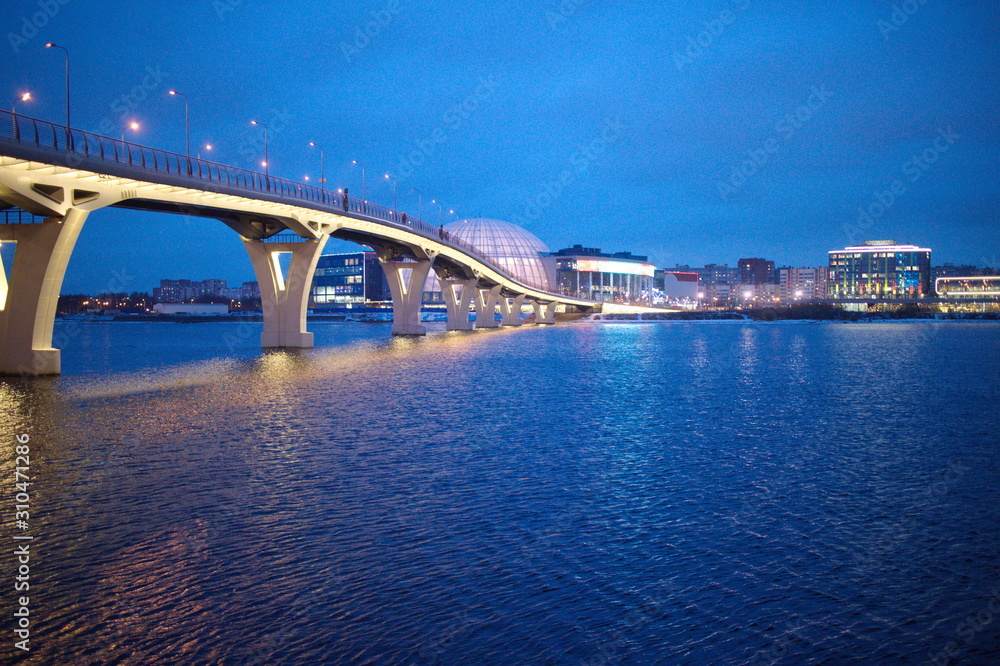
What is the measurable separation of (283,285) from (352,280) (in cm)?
14529

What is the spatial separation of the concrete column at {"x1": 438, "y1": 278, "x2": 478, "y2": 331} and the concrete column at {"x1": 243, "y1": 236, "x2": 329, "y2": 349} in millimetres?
46557

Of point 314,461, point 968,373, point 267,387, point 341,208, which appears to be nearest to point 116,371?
point 267,387

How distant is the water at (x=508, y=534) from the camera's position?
663cm

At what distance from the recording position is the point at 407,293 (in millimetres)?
80500

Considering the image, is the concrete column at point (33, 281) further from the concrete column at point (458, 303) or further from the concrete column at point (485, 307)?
the concrete column at point (485, 307)

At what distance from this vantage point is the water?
6633mm

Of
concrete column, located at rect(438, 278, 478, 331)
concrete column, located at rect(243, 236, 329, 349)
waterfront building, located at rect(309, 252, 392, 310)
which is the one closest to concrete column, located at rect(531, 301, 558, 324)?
concrete column, located at rect(438, 278, 478, 331)

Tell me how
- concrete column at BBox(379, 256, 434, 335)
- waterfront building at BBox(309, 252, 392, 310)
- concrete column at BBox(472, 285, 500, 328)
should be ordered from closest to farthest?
1. concrete column at BBox(379, 256, 434, 335)
2. concrete column at BBox(472, 285, 500, 328)
3. waterfront building at BBox(309, 252, 392, 310)

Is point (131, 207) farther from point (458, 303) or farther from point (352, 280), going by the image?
point (352, 280)

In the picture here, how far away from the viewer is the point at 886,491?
11898 millimetres

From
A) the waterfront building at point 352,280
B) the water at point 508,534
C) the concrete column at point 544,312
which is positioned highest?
the waterfront building at point 352,280

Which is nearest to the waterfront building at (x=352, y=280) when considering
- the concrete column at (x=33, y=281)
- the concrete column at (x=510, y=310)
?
the concrete column at (x=510, y=310)

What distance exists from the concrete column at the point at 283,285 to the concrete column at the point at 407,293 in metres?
24.4

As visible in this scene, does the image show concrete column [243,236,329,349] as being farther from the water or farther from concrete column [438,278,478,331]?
concrete column [438,278,478,331]
